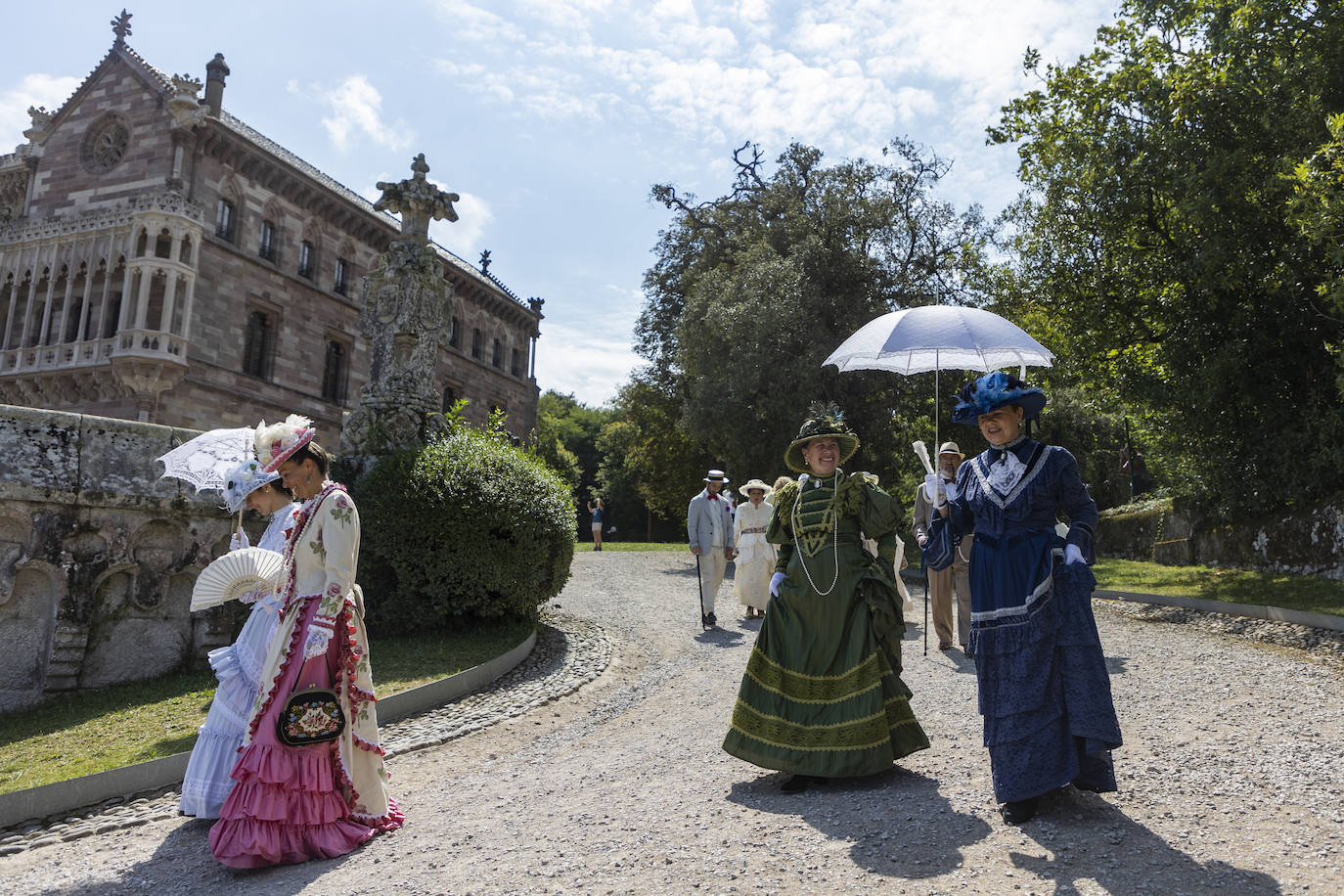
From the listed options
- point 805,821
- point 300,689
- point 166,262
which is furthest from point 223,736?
point 166,262

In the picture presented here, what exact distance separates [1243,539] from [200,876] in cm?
1686

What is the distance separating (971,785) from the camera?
Result: 15.2ft

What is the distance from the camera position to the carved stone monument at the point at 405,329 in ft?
34.2

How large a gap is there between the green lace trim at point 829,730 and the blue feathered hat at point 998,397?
1651mm

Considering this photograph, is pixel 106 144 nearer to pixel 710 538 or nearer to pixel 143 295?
pixel 143 295

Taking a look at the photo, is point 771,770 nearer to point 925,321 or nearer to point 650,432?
point 925,321

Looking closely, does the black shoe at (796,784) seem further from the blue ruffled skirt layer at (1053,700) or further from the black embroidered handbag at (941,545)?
the black embroidered handbag at (941,545)

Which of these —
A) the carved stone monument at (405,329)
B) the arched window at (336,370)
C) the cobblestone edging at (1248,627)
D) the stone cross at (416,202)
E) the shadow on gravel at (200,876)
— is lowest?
the shadow on gravel at (200,876)

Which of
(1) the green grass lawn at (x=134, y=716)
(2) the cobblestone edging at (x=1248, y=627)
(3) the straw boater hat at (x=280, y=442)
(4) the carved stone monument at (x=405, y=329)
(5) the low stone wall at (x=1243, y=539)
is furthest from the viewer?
(5) the low stone wall at (x=1243, y=539)

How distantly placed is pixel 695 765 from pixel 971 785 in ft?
5.35

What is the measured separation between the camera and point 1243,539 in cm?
1549

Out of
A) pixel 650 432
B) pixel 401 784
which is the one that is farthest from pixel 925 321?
pixel 650 432

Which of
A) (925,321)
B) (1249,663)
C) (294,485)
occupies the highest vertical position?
(925,321)

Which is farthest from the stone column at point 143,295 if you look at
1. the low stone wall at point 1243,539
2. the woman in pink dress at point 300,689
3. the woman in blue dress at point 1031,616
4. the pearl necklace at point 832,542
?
the low stone wall at point 1243,539
